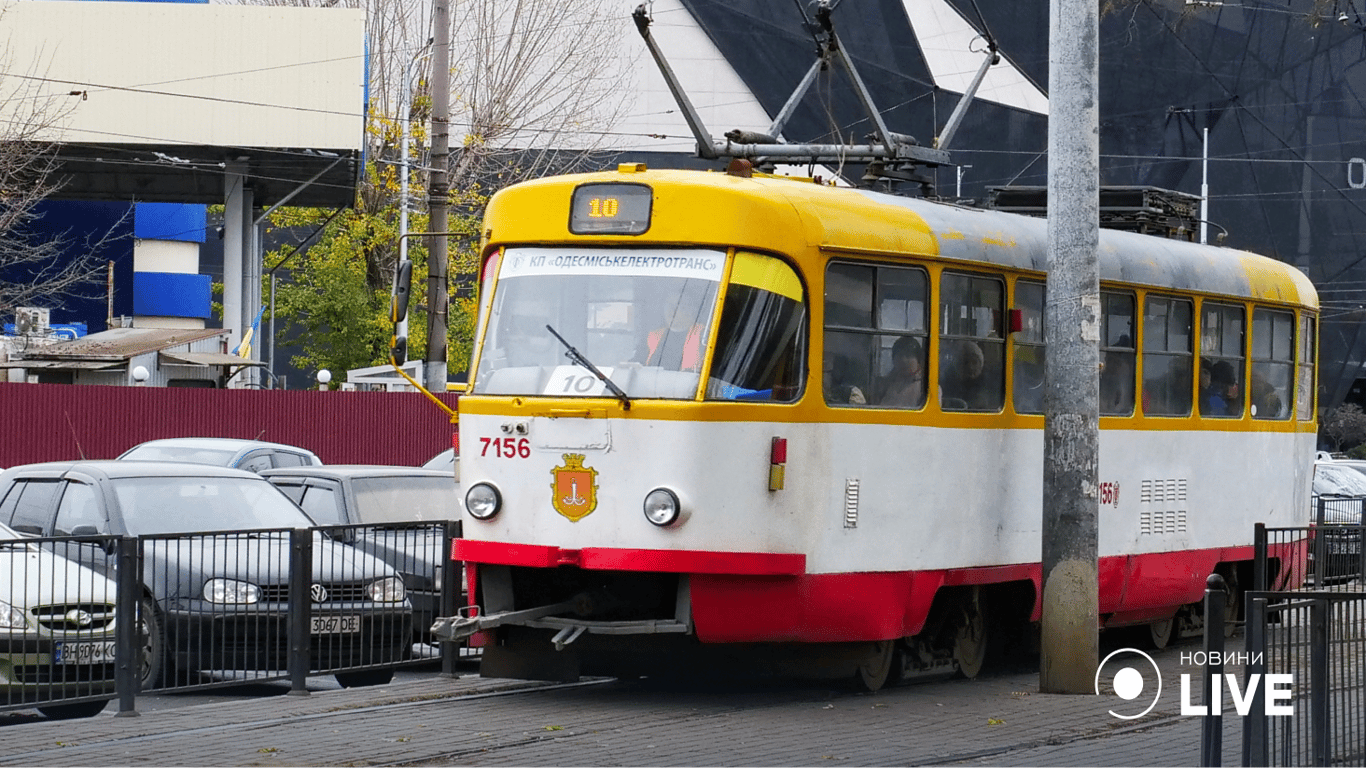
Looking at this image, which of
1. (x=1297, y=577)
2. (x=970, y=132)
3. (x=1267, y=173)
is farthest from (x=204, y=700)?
(x=1267, y=173)

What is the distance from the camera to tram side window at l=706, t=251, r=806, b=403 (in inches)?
435

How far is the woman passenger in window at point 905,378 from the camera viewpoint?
1197cm

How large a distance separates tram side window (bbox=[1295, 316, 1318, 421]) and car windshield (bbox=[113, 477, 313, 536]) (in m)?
8.25

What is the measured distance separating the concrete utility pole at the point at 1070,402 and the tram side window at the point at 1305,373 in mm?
4908

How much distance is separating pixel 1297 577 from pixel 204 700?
8.76 metres

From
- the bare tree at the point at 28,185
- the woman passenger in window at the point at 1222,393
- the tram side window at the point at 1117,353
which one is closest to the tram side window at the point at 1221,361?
the woman passenger in window at the point at 1222,393

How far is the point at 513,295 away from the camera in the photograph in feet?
38.3

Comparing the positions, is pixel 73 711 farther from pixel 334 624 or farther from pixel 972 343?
pixel 972 343

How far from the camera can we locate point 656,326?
11141 millimetres

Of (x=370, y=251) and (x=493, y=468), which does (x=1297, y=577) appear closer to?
(x=493, y=468)

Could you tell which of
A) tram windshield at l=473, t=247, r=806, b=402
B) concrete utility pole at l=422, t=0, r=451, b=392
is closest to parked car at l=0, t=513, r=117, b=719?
tram windshield at l=473, t=247, r=806, b=402

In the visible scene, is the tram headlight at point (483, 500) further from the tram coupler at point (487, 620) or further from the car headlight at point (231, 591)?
the car headlight at point (231, 591)

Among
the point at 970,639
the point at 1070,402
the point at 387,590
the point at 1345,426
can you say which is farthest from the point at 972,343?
the point at 1345,426
